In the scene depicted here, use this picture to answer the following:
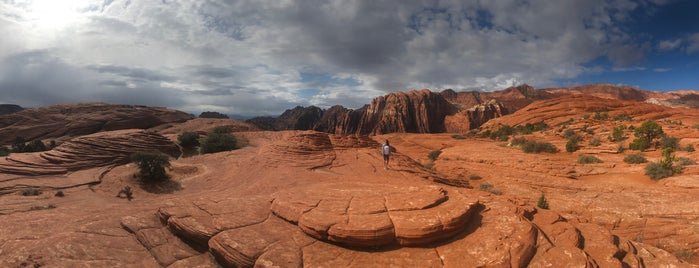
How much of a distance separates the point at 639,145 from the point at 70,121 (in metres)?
68.7

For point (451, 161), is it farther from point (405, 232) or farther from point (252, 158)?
point (405, 232)

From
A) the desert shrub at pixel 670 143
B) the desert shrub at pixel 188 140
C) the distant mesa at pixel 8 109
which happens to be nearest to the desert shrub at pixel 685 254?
the desert shrub at pixel 670 143

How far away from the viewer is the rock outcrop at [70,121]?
1646 inches

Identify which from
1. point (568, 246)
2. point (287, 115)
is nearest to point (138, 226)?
point (568, 246)

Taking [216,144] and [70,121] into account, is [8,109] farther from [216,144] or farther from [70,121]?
[216,144]

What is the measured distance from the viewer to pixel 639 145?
22.8 m

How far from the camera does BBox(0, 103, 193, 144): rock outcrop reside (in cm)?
4181

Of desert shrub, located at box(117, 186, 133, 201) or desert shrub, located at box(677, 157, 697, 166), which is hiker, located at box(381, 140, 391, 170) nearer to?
desert shrub, located at box(117, 186, 133, 201)

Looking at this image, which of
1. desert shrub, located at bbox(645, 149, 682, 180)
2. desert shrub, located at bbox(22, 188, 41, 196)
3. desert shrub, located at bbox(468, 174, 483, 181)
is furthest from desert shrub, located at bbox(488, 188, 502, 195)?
desert shrub, located at bbox(22, 188, 41, 196)

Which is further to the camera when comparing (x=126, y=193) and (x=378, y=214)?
(x=126, y=193)

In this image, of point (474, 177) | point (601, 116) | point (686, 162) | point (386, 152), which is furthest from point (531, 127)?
point (386, 152)

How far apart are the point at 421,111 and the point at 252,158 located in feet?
212

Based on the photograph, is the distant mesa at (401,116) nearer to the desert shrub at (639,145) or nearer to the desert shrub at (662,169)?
the desert shrub at (639,145)

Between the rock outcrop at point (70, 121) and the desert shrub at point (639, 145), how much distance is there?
62176 mm
